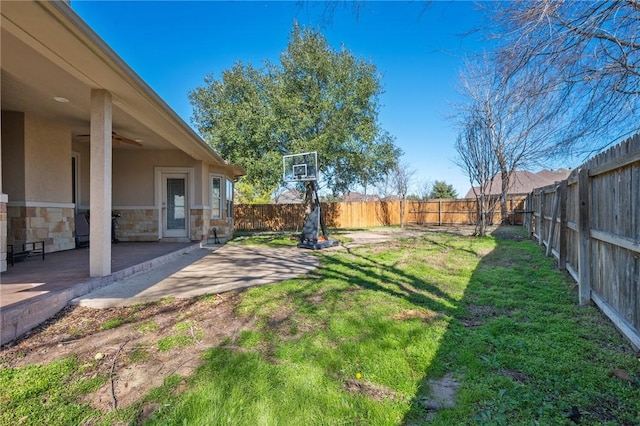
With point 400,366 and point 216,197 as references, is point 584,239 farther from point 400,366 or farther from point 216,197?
point 216,197

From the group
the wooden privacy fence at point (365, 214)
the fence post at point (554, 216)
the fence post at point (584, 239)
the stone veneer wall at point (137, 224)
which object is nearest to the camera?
the fence post at point (584, 239)

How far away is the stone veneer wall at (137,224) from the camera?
894cm

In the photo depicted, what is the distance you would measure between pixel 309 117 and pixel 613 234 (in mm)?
10375

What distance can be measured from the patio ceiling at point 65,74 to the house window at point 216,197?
3500 mm

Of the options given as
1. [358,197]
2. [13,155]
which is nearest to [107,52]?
[13,155]

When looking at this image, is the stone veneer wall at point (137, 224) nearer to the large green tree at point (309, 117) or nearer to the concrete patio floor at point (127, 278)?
the concrete patio floor at point (127, 278)

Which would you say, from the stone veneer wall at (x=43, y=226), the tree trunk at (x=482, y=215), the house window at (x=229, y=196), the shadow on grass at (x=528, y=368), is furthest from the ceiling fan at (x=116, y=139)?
the tree trunk at (x=482, y=215)

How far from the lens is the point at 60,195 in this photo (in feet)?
21.8

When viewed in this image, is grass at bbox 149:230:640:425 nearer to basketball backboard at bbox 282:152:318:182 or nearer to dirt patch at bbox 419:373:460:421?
dirt patch at bbox 419:373:460:421

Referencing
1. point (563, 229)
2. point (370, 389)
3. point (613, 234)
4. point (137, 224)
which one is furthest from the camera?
point (137, 224)

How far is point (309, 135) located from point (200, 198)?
5078 mm

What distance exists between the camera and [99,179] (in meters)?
4.26

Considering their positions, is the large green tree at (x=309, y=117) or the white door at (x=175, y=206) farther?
the large green tree at (x=309, y=117)

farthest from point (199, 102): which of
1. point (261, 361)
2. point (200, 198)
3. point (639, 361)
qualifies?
point (639, 361)
